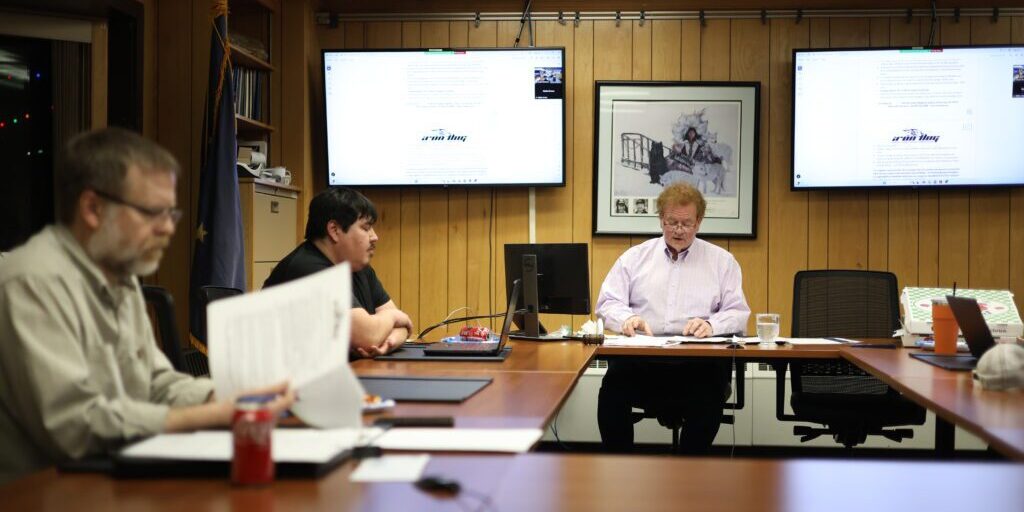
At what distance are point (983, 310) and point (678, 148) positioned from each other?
1.99 metres

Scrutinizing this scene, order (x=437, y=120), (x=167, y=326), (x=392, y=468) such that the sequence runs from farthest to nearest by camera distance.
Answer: (x=437, y=120), (x=167, y=326), (x=392, y=468)

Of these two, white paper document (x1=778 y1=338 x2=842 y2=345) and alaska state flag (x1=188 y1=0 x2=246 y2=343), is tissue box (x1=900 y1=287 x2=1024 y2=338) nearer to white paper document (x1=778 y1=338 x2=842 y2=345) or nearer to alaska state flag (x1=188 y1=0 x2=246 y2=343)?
white paper document (x1=778 y1=338 x2=842 y2=345)

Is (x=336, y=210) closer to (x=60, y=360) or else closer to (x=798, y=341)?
(x=60, y=360)

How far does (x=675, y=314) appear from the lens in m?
4.05

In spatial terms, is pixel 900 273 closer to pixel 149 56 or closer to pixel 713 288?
pixel 713 288

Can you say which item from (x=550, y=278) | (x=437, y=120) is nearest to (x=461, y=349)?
(x=550, y=278)

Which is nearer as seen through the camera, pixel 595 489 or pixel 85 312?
pixel 595 489

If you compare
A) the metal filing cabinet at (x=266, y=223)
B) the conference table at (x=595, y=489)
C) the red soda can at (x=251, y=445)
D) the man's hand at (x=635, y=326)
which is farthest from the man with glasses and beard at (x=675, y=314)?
the red soda can at (x=251, y=445)

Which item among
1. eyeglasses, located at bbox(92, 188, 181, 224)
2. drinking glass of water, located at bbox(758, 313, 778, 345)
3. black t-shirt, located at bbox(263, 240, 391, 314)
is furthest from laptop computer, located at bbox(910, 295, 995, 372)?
eyeglasses, located at bbox(92, 188, 181, 224)

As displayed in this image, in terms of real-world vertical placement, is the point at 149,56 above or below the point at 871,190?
above

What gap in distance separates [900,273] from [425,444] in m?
4.09

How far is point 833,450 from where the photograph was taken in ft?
15.7

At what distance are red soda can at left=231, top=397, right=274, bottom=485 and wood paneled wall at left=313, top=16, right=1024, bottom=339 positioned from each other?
3786 millimetres

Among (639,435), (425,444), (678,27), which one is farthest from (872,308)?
(425,444)
